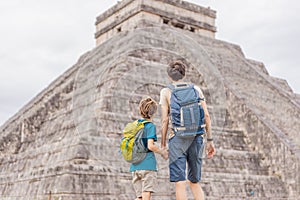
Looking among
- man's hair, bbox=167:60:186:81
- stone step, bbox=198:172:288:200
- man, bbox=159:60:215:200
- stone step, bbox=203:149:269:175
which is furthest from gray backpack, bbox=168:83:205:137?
stone step, bbox=203:149:269:175

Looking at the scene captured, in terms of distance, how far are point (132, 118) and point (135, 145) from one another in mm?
6218

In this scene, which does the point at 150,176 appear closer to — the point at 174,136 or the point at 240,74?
the point at 174,136

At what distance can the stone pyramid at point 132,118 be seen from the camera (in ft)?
29.3

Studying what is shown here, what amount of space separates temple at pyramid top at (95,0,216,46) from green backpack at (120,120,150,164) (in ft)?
39.5

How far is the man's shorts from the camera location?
4.16 metres

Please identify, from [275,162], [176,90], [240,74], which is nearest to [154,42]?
[240,74]

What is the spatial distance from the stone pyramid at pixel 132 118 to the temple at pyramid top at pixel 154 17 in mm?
81

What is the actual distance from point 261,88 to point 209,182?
269 inches

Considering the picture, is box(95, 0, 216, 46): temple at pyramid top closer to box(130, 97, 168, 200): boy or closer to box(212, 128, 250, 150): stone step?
box(212, 128, 250, 150): stone step

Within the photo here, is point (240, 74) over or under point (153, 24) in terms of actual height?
under

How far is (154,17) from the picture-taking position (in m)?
17.1

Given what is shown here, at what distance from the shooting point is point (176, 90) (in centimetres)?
417

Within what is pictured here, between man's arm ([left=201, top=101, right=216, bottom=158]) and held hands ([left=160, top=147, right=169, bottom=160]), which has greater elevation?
man's arm ([left=201, top=101, right=216, bottom=158])

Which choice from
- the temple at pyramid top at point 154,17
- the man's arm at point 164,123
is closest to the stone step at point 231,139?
the temple at pyramid top at point 154,17
